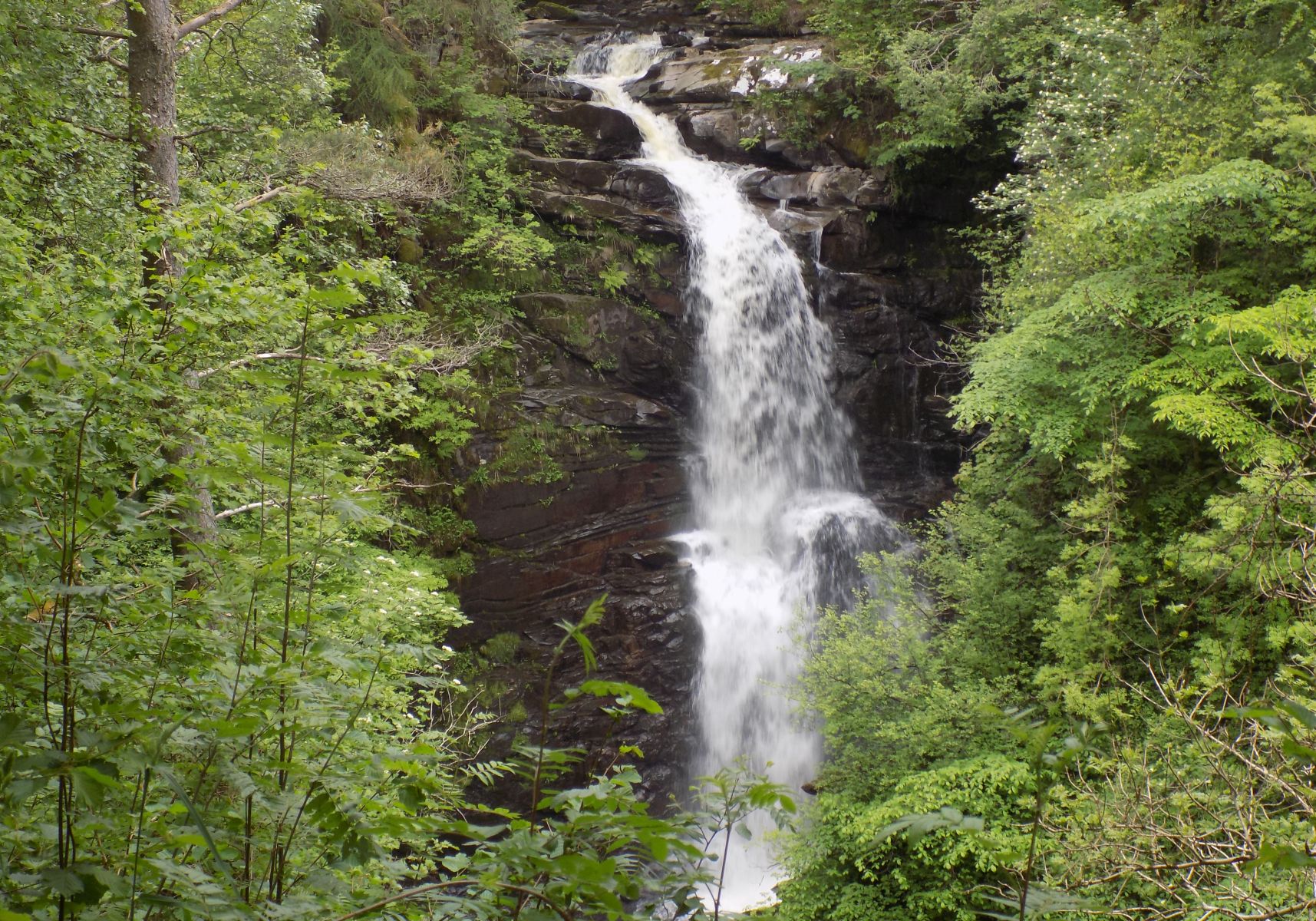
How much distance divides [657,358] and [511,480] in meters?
3.36

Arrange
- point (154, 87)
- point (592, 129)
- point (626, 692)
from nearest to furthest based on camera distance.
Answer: point (626, 692) → point (154, 87) → point (592, 129)

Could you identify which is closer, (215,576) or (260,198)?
(215,576)

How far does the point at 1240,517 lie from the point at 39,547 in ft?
23.8

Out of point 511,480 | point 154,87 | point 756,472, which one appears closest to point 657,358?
point 756,472

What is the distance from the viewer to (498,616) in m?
11.2

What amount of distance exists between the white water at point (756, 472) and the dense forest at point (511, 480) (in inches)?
41.2

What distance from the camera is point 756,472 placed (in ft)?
44.7

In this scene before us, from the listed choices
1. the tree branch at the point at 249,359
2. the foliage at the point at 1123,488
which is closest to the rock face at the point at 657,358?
the foliage at the point at 1123,488

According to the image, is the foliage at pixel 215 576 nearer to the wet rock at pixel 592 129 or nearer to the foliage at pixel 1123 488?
the foliage at pixel 1123 488

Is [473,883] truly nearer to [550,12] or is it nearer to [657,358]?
[657,358]

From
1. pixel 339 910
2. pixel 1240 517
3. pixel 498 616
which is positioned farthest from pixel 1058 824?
pixel 498 616

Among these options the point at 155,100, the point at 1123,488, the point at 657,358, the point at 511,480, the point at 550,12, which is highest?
the point at 550,12

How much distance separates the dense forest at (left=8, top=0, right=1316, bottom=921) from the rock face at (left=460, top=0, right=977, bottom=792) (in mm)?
421

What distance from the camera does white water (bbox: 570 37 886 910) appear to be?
11.9 metres
